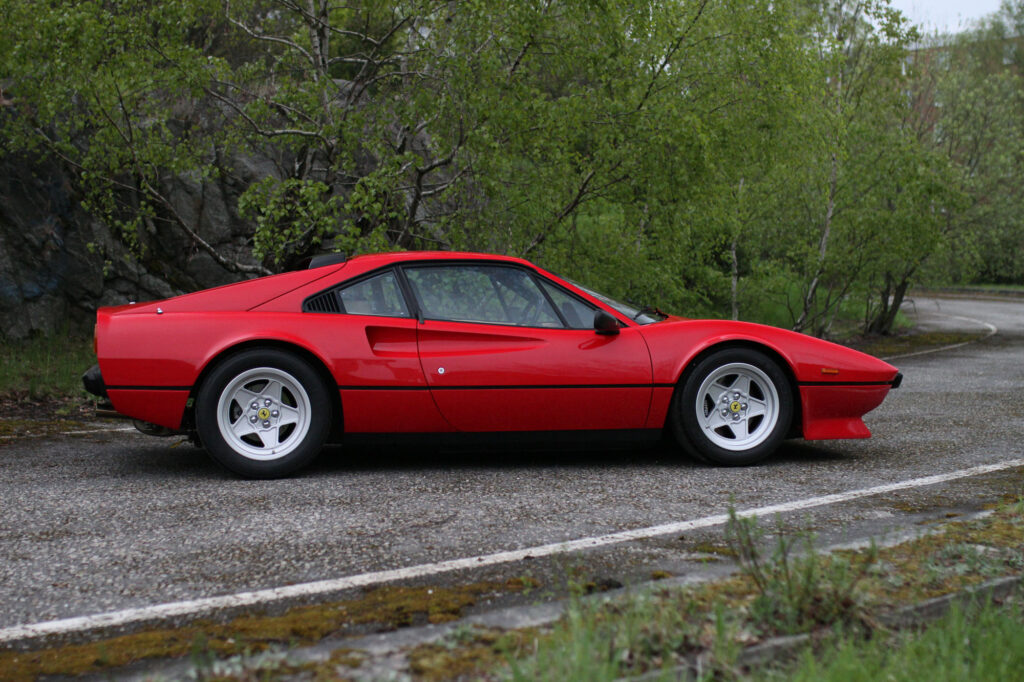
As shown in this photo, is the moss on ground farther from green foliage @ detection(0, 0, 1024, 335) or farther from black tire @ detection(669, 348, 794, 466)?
green foliage @ detection(0, 0, 1024, 335)

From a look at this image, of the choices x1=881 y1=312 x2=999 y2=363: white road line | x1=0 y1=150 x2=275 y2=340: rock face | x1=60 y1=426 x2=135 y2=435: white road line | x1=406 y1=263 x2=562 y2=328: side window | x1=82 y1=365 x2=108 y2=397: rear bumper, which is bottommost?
x1=881 y1=312 x2=999 y2=363: white road line

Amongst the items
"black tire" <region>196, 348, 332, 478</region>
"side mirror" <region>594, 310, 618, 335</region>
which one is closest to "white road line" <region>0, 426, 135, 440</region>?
"black tire" <region>196, 348, 332, 478</region>

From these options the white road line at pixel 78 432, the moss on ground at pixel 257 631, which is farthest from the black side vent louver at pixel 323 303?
the white road line at pixel 78 432

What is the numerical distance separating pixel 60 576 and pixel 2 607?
1.06 ft

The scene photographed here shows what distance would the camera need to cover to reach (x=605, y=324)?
548 centimetres

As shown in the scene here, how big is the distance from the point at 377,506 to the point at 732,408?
2324 mm

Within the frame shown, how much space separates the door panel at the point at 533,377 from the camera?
5.40 metres

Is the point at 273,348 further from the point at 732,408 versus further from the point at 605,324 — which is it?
the point at 732,408

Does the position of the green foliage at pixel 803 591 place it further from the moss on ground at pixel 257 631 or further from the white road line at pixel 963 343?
the white road line at pixel 963 343

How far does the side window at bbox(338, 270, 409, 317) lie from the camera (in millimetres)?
5539

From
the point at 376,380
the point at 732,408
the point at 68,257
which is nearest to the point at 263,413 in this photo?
the point at 376,380

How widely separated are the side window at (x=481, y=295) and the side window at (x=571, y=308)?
2.2 inches

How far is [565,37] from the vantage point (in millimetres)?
8797

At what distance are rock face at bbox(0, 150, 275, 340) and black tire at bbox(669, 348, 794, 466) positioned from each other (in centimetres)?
735
